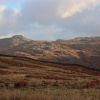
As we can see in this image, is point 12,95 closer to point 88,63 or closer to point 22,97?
point 22,97

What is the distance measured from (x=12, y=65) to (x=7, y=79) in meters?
26.4

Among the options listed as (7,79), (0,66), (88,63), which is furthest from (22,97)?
(88,63)

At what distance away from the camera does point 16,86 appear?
94.1 feet

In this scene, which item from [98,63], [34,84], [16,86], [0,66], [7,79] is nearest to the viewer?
[16,86]

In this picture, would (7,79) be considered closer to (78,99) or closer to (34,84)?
(34,84)

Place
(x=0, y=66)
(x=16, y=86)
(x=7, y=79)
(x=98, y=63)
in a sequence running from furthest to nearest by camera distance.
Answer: (x=98, y=63) < (x=0, y=66) < (x=7, y=79) < (x=16, y=86)

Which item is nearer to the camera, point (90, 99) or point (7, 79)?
point (90, 99)

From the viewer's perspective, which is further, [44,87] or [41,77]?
[41,77]

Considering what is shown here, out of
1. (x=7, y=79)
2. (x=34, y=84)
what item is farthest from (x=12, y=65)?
(x=34, y=84)

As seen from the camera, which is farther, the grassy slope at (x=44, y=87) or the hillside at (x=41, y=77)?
the hillside at (x=41, y=77)

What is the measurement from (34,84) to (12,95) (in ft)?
40.6

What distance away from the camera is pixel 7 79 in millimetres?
34625

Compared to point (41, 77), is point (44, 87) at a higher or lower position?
lower

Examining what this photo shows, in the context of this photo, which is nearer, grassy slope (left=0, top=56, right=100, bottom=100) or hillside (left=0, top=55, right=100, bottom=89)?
grassy slope (left=0, top=56, right=100, bottom=100)
